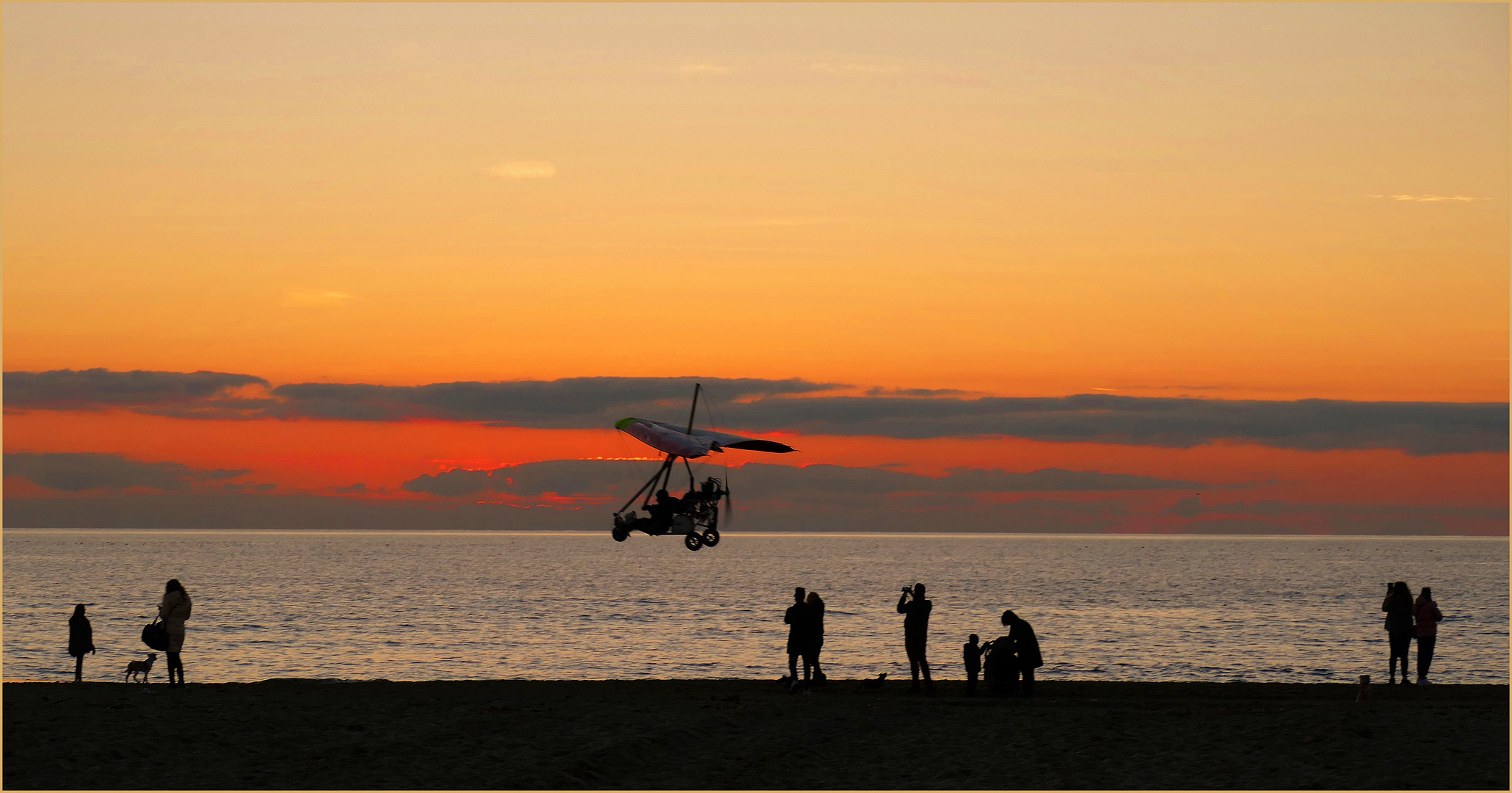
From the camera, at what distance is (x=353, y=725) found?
21.0m

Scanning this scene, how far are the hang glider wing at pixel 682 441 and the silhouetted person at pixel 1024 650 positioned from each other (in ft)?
21.9

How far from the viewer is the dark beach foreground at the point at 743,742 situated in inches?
683

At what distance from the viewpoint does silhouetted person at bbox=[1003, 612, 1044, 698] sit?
25.1m

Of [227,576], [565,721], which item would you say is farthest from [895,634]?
[227,576]

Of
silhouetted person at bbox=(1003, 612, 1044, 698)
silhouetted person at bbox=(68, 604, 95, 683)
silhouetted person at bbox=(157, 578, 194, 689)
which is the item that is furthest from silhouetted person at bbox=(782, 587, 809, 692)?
silhouetted person at bbox=(68, 604, 95, 683)

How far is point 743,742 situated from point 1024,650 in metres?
7.58

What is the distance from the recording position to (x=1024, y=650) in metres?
25.3

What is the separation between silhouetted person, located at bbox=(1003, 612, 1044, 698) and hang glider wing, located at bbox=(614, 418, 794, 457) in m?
6.66

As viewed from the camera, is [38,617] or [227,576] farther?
[227,576]

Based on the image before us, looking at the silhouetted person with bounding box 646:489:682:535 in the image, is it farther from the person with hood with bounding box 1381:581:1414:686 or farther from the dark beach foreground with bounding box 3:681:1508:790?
the person with hood with bounding box 1381:581:1414:686

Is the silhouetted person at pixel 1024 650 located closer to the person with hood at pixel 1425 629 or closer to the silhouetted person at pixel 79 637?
the person with hood at pixel 1425 629

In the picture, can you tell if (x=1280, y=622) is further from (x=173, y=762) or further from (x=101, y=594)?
(x=101, y=594)

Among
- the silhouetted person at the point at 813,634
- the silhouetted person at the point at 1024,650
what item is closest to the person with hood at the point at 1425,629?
the silhouetted person at the point at 1024,650

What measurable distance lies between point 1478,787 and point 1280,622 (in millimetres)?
69821
